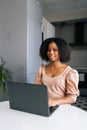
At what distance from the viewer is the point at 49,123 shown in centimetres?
101

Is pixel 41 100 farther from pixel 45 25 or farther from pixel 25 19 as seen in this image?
pixel 45 25

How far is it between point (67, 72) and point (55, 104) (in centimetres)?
36

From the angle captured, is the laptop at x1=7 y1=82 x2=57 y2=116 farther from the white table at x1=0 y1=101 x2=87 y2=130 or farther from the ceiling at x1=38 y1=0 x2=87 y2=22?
the ceiling at x1=38 y1=0 x2=87 y2=22

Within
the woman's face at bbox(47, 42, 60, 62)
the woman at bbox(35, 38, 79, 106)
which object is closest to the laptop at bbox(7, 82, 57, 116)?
the woman at bbox(35, 38, 79, 106)

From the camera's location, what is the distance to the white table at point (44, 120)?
958 millimetres

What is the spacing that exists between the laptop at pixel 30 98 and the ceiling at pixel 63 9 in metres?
3.28

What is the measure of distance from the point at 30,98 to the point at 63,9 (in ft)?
13.4

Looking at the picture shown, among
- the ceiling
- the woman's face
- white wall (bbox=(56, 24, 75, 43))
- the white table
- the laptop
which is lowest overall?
the white table

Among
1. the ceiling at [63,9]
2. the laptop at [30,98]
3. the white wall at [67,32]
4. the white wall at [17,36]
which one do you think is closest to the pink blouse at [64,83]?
the laptop at [30,98]

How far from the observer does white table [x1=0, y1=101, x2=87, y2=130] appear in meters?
0.96

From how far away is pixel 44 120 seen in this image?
1047 millimetres

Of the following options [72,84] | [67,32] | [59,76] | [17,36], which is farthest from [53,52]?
[67,32]

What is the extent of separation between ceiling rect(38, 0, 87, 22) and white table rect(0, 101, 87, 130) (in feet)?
11.0

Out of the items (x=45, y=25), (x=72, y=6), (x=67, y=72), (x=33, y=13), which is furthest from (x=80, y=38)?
(x=67, y=72)
